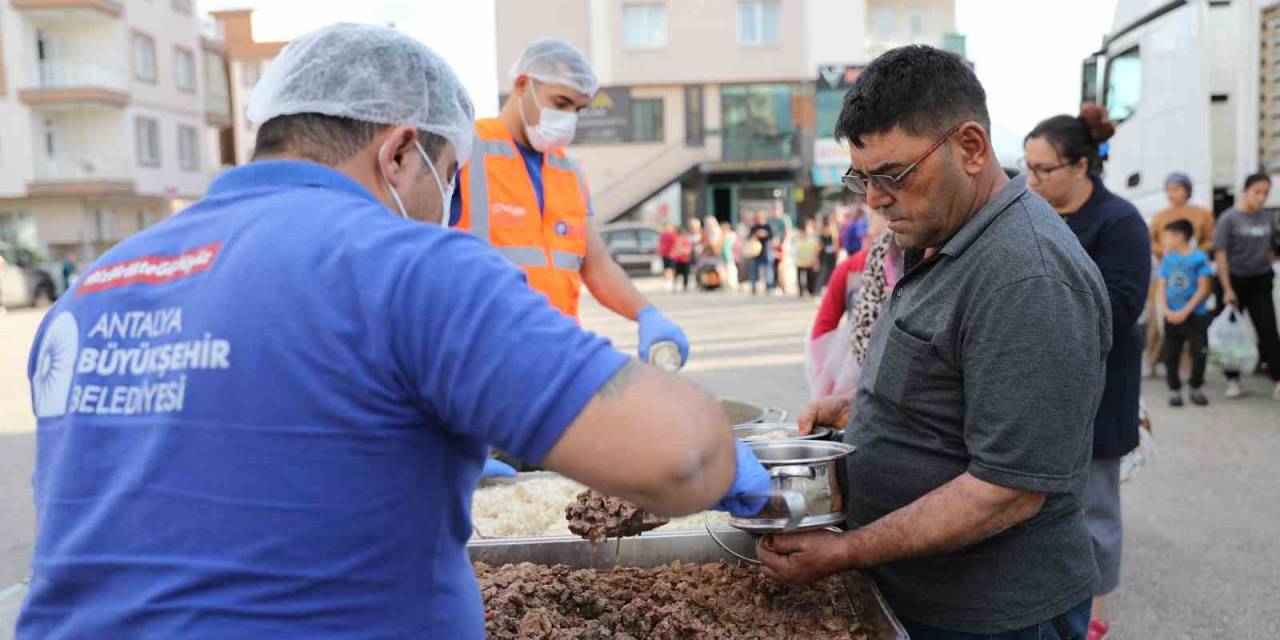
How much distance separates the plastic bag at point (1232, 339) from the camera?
8.95 m

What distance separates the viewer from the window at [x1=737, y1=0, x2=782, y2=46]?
38656 millimetres

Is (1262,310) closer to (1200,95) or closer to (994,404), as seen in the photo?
(1200,95)

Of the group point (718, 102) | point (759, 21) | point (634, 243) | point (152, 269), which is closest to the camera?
point (152, 269)

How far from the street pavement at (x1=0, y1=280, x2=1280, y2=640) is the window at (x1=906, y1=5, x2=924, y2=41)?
30.8 meters

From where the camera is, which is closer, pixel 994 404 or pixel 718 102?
pixel 994 404

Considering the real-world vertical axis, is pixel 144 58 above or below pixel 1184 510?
above

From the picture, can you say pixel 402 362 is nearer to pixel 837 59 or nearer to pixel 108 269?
pixel 108 269

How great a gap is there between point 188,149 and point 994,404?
4774 cm

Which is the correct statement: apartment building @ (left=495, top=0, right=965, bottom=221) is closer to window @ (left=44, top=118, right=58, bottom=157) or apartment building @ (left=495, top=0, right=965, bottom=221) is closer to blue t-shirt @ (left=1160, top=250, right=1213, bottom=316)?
window @ (left=44, top=118, right=58, bottom=157)

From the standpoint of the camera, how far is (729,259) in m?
26.3


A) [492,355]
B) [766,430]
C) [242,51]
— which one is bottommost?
[766,430]

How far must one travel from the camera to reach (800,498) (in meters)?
1.86

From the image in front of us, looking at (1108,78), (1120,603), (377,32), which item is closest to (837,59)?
(1108,78)

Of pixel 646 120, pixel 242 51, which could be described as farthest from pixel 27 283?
pixel 242 51
